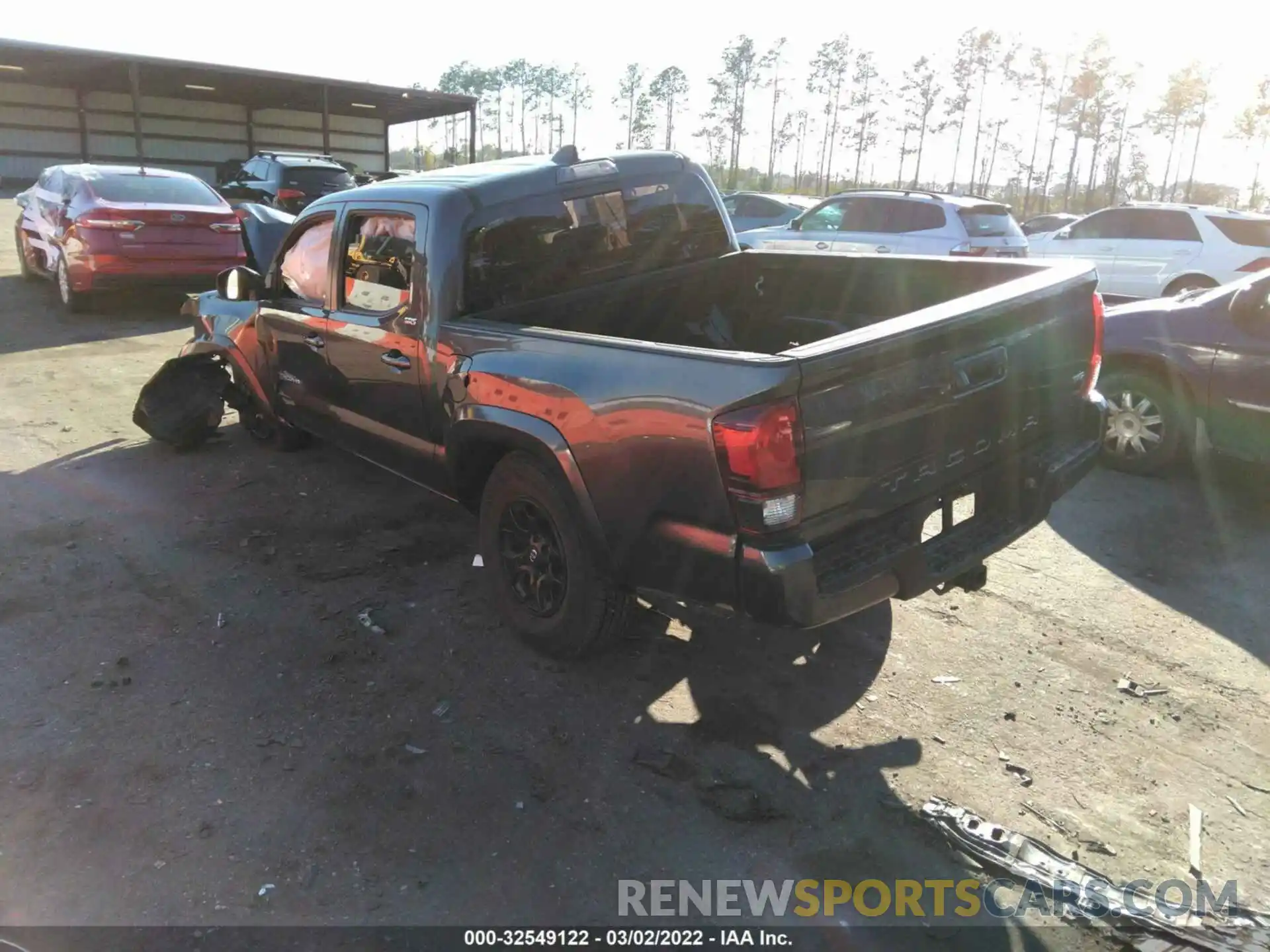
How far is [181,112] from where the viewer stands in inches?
1330

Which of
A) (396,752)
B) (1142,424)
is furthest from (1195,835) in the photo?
(1142,424)

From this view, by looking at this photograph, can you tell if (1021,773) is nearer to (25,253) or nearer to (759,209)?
(25,253)

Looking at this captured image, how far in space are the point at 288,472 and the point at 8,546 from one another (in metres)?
1.71

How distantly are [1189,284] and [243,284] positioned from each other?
469 inches

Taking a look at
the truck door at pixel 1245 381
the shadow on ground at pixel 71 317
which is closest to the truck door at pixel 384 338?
the truck door at pixel 1245 381

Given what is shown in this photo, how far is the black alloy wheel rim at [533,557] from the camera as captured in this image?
12.3ft

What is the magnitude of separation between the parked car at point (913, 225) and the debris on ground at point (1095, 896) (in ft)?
30.7

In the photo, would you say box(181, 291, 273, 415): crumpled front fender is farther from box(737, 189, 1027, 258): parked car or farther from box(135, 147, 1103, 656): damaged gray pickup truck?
box(737, 189, 1027, 258): parked car

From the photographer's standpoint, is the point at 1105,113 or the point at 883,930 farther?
the point at 1105,113

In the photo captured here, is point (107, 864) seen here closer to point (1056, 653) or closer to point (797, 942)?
point (797, 942)

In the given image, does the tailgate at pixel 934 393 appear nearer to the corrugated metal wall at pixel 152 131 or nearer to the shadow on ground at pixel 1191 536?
the shadow on ground at pixel 1191 536

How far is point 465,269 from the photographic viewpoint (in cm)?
402

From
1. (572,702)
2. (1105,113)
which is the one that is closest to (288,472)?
(572,702)

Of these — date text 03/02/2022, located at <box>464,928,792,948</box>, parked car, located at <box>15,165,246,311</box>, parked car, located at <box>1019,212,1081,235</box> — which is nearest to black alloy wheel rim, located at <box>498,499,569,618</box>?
date text 03/02/2022, located at <box>464,928,792,948</box>
